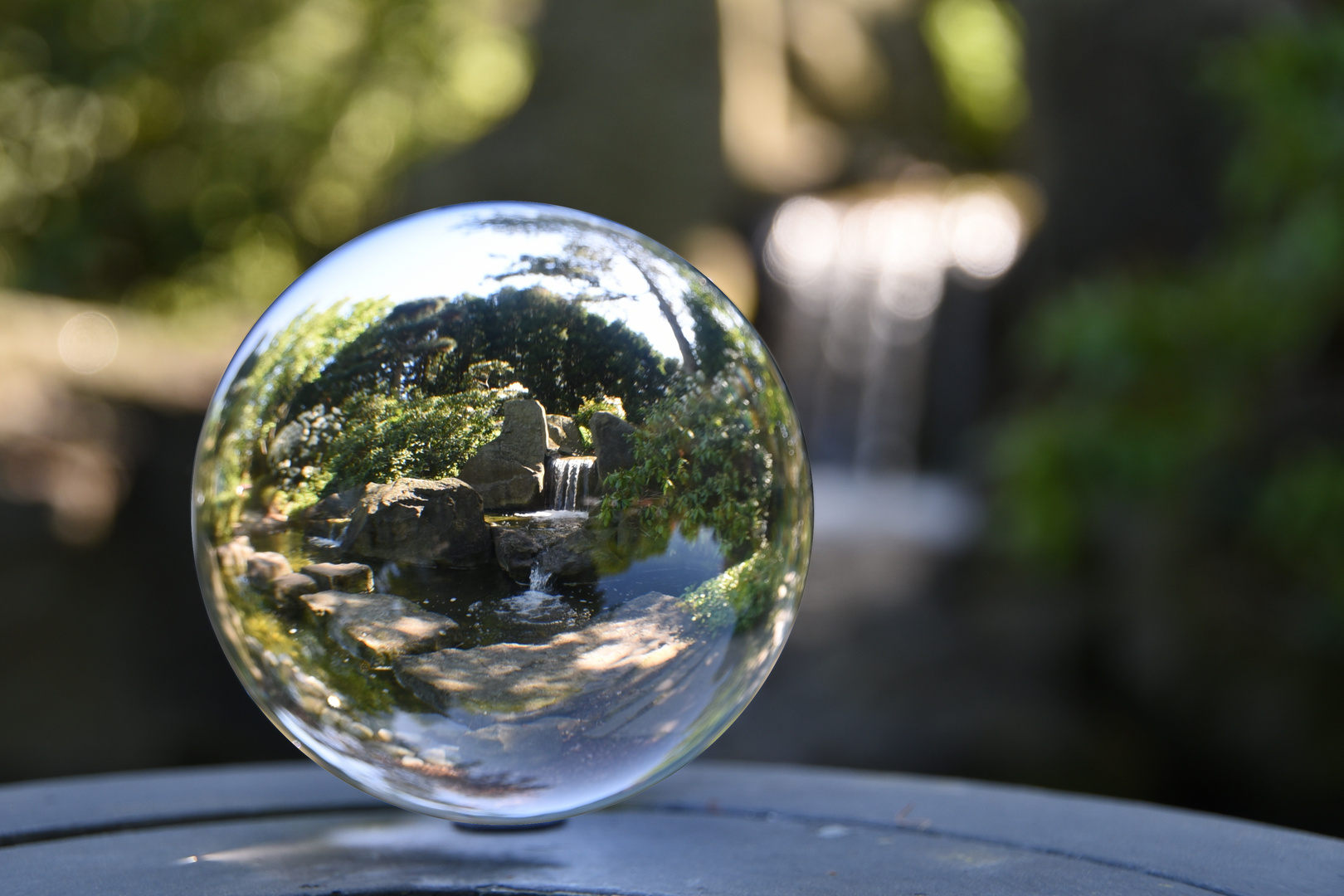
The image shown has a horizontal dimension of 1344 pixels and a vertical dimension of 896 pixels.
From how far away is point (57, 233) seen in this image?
15.4 meters

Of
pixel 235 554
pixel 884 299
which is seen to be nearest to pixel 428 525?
pixel 235 554

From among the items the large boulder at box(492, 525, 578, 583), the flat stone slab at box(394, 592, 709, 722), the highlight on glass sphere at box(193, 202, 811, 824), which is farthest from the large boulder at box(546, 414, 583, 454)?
the flat stone slab at box(394, 592, 709, 722)

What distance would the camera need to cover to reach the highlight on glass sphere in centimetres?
180

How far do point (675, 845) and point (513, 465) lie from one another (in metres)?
0.90

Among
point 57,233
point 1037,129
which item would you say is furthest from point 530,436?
point 57,233

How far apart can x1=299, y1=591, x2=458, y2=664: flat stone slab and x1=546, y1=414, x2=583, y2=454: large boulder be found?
324 millimetres

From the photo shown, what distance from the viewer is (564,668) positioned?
184 centimetres

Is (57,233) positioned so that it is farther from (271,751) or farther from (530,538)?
(530,538)

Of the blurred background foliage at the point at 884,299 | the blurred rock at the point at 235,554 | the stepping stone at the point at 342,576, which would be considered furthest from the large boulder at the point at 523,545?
the blurred background foliage at the point at 884,299

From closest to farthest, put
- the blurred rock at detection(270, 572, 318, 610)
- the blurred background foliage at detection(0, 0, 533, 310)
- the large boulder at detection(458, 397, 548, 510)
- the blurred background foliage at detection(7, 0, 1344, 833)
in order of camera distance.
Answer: the large boulder at detection(458, 397, 548, 510) → the blurred rock at detection(270, 572, 318, 610) → the blurred background foliage at detection(7, 0, 1344, 833) → the blurred background foliage at detection(0, 0, 533, 310)

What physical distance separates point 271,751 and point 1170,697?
606 centimetres

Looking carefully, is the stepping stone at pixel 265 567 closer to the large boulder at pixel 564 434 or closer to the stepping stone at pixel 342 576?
the stepping stone at pixel 342 576

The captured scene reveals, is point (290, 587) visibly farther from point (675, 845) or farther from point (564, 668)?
point (675, 845)

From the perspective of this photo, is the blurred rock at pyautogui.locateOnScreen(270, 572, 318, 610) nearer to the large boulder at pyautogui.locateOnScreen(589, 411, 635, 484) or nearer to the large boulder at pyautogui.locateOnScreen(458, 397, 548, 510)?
the large boulder at pyautogui.locateOnScreen(458, 397, 548, 510)
